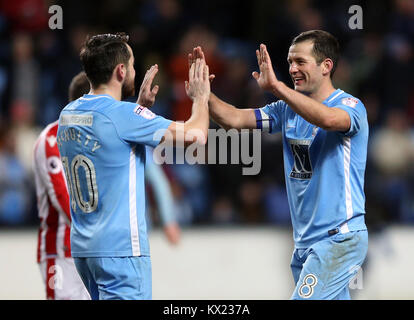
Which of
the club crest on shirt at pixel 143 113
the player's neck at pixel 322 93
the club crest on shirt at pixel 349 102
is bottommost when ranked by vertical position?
the club crest on shirt at pixel 143 113

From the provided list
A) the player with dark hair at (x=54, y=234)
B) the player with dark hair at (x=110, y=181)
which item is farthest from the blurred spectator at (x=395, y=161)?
the player with dark hair at (x=110, y=181)

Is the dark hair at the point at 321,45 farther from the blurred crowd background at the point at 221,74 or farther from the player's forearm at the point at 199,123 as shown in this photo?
the blurred crowd background at the point at 221,74

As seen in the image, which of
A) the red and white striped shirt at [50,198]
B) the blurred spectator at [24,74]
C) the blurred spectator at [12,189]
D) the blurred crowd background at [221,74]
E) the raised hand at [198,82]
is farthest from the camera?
the blurred spectator at [24,74]

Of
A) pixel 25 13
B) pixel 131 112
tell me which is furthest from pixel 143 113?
pixel 25 13

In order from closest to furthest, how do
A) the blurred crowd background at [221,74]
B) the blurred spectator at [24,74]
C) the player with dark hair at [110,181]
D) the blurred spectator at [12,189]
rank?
the player with dark hair at [110,181], the blurred spectator at [12,189], the blurred crowd background at [221,74], the blurred spectator at [24,74]

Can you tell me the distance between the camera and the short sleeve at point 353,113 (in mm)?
5318

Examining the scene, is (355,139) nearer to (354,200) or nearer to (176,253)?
(354,200)

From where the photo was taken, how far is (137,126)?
4945 millimetres

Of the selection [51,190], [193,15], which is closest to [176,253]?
[51,190]

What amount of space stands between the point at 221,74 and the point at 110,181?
22.5 ft

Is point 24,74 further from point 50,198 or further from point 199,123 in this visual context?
point 199,123

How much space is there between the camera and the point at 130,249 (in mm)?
4953

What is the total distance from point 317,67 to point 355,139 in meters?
0.56

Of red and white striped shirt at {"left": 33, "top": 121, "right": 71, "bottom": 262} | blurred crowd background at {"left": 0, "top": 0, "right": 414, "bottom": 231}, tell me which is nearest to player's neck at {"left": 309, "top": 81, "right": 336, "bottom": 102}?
red and white striped shirt at {"left": 33, "top": 121, "right": 71, "bottom": 262}
